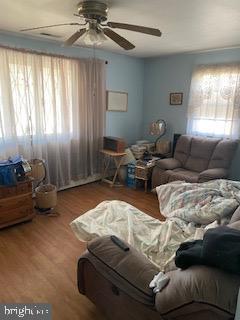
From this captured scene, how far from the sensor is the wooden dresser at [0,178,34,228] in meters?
2.77

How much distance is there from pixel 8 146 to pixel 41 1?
189cm

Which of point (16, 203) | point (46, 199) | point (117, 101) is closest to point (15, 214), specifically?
point (16, 203)

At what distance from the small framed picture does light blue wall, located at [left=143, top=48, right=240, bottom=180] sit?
0.06m

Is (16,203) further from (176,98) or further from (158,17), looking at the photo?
(176,98)

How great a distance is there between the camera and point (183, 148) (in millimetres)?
4211

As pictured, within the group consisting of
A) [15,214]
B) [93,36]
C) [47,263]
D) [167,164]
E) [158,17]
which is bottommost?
[47,263]

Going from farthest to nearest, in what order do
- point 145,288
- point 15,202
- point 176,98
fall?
point 176,98 < point 15,202 < point 145,288

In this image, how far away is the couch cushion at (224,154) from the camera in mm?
3658

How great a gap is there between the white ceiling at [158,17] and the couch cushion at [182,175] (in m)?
1.90

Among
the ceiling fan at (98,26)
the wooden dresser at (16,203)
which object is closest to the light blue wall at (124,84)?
the ceiling fan at (98,26)

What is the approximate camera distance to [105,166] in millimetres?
4598

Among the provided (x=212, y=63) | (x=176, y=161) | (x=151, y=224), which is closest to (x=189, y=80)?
(x=212, y=63)

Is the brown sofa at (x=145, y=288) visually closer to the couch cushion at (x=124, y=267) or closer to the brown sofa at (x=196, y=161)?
the couch cushion at (x=124, y=267)

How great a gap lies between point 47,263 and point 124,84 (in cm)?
353
